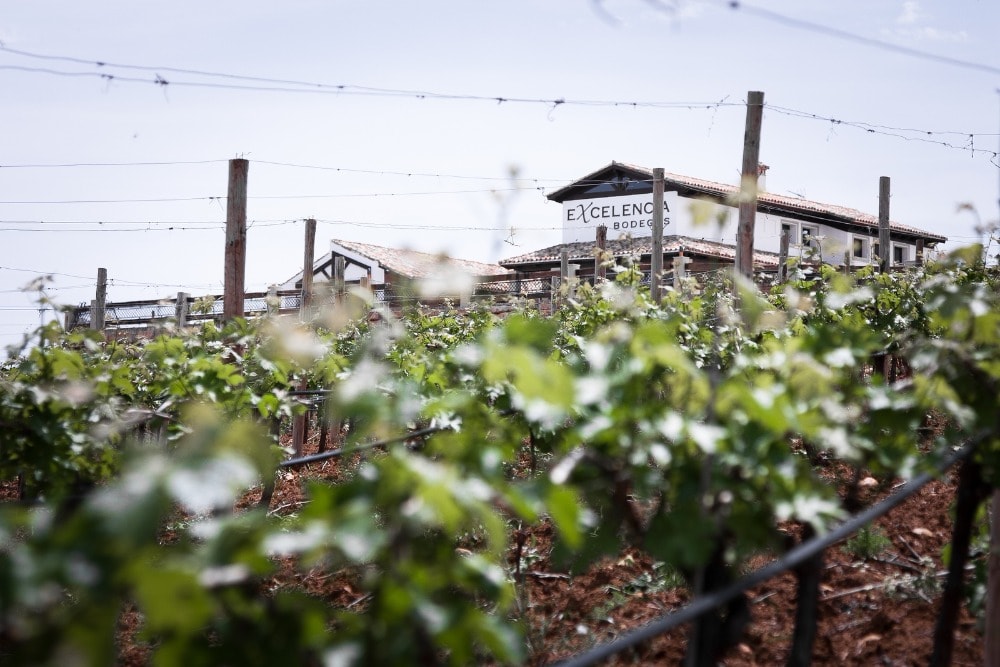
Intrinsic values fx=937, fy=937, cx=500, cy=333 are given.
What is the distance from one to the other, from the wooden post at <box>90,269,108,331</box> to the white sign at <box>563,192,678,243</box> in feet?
59.5

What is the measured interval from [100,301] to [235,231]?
7.25 meters

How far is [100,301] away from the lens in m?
13.7

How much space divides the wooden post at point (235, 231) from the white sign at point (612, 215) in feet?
75.5

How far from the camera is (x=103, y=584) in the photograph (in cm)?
107

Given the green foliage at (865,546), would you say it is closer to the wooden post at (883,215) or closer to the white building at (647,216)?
the wooden post at (883,215)

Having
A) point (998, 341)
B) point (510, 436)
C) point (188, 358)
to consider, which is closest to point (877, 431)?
point (998, 341)

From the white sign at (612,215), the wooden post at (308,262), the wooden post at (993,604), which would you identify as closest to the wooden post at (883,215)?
the wooden post at (308,262)

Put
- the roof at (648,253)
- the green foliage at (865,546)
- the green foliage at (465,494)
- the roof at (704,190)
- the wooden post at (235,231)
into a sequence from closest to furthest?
the green foliage at (465,494), the green foliage at (865,546), the wooden post at (235,231), the roof at (648,253), the roof at (704,190)

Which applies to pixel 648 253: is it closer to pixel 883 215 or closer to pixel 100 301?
pixel 883 215

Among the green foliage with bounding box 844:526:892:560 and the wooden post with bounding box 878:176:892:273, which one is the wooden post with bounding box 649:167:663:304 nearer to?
the wooden post with bounding box 878:176:892:273

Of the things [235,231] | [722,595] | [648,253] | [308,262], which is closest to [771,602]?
[722,595]

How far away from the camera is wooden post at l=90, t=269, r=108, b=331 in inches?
512

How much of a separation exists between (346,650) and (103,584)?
1.16ft

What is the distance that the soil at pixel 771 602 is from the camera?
3277 millimetres
